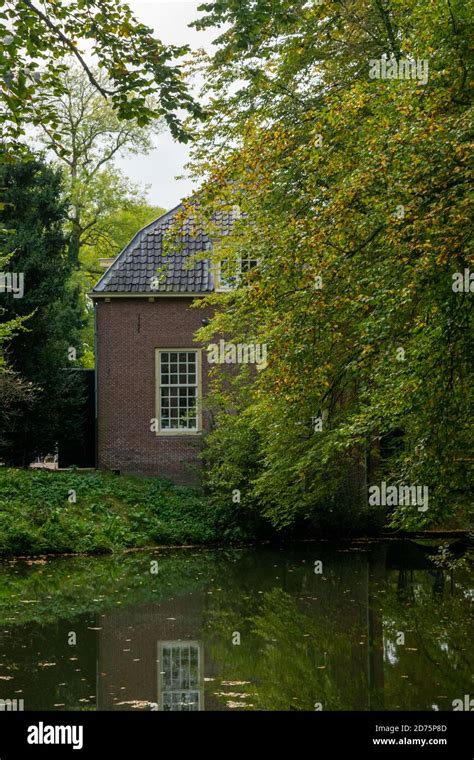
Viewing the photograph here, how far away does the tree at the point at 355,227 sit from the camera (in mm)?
9047

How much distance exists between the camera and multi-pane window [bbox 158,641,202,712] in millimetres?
8750

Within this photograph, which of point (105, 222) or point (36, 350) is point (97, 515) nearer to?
point (36, 350)

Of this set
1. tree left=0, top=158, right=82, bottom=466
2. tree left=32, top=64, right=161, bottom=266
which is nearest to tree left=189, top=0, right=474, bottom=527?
tree left=0, top=158, right=82, bottom=466

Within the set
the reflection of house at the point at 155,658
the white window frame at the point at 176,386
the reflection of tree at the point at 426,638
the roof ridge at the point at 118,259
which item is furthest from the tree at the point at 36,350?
the reflection of tree at the point at 426,638

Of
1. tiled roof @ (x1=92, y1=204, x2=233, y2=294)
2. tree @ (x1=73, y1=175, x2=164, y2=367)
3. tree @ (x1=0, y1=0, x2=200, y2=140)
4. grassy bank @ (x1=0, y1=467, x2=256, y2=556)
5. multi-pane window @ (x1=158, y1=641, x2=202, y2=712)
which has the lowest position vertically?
multi-pane window @ (x1=158, y1=641, x2=202, y2=712)

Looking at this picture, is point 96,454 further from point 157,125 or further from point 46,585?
point 157,125

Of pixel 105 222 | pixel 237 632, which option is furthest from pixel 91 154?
pixel 237 632

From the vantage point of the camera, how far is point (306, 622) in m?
12.6

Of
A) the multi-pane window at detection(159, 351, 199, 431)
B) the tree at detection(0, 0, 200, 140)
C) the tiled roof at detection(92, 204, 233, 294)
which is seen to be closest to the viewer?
the tree at detection(0, 0, 200, 140)

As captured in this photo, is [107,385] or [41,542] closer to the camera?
[41,542]

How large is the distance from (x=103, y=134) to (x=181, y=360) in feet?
50.9

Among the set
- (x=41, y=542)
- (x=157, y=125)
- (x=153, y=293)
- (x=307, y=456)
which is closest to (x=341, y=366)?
(x=307, y=456)

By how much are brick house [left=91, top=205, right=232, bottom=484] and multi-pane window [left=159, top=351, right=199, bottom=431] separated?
0.02 metres

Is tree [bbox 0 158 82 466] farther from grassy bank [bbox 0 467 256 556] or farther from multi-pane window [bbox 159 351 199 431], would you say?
multi-pane window [bbox 159 351 199 431]
